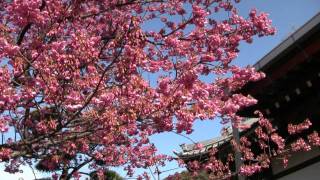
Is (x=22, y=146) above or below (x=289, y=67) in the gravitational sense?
below

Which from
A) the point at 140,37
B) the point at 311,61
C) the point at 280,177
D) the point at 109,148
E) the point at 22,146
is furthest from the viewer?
the point at 109,148

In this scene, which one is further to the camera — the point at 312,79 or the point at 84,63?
the point at 312,79

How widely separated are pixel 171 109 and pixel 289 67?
3.72 meters

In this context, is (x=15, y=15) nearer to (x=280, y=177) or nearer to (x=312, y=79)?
(x=312, y=79)

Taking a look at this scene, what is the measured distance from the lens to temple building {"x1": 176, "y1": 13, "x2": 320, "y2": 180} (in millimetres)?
8898

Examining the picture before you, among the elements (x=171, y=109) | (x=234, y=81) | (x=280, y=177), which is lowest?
(x=280, y=177)

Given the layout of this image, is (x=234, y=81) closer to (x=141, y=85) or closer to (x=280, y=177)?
(x=280, y=177)

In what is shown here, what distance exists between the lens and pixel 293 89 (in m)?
9.58

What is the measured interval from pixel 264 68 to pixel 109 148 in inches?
174

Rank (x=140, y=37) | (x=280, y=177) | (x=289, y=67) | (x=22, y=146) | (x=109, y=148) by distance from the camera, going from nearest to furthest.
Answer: (x=140, y=37) < (x=22, y=146) < (x=289, y=67) < (x=280, y=177) < (x=109, y=148)

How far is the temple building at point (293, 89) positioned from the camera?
8.90 meters

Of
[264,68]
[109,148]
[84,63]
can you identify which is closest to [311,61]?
[264,68]

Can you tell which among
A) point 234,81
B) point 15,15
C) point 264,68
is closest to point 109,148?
point 234,81

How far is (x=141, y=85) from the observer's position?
23.1 feet
